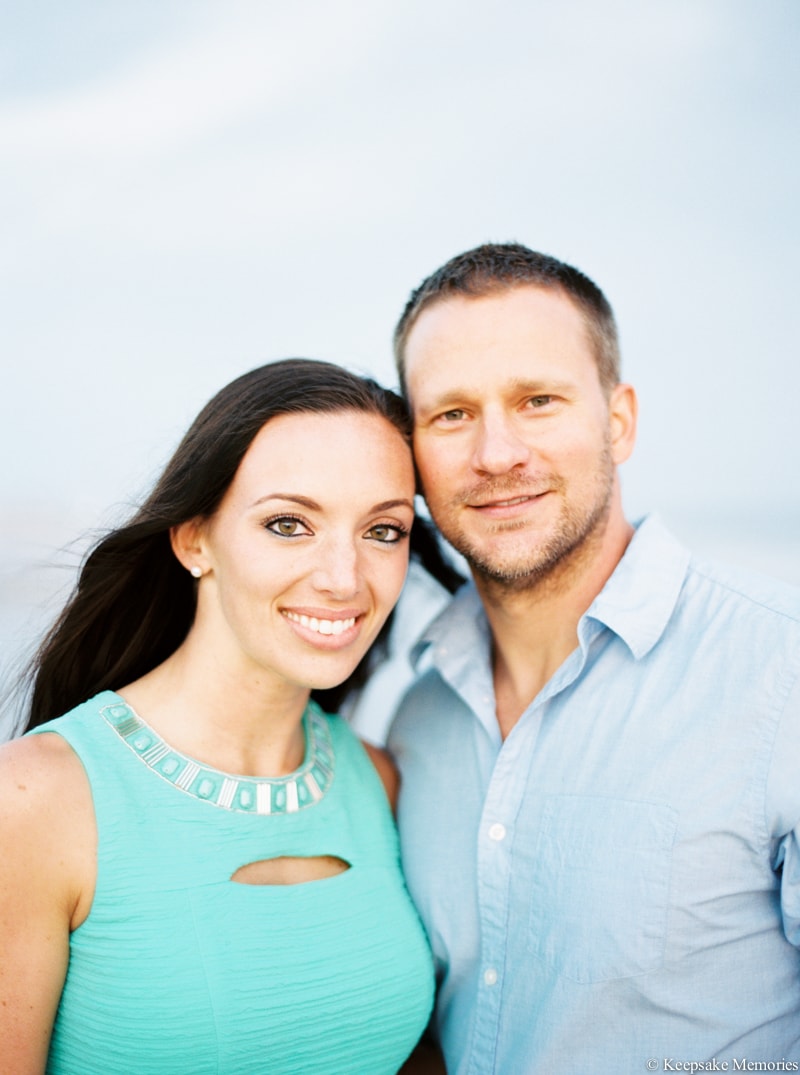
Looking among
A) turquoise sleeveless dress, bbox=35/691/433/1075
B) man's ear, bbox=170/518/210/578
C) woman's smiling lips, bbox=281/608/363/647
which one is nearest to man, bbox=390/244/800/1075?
turquoise sleeveless dress, bbox=35/691/433/1075

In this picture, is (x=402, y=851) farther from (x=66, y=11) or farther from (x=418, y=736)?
(x=66, y=11)

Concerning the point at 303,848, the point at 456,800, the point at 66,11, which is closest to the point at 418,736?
the point at 456,800

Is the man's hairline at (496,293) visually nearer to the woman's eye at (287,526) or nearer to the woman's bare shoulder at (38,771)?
the woman's eye at (287,526)

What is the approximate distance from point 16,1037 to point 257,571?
1.03 metres

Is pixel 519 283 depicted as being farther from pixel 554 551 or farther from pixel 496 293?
pixel 554 551

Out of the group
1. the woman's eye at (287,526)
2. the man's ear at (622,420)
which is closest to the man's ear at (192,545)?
the woman's eye at (287,526)

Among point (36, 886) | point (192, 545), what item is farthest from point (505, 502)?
point (36, 886)

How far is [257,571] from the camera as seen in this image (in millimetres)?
2053

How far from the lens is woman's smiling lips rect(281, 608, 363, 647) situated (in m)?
2.09

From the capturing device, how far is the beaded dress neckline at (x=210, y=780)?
2.03 metres

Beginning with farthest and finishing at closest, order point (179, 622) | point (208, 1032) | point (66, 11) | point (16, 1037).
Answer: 1. point (66, 11)
2. point (179, 622)
3. point (208, 1032)
4. point (16, 1037)

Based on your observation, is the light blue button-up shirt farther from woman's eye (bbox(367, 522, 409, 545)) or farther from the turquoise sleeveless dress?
woman's eye (bbox(367, 522, 409, 545))

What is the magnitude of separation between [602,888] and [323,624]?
2.81 feet

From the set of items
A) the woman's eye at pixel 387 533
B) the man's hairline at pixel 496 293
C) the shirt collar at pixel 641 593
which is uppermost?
the man's hairline at pixel 496 293
